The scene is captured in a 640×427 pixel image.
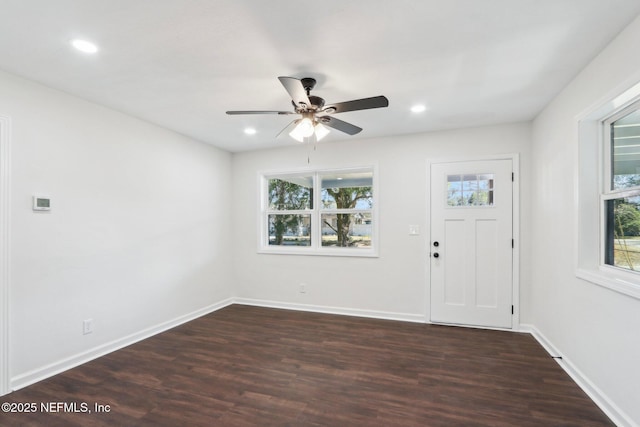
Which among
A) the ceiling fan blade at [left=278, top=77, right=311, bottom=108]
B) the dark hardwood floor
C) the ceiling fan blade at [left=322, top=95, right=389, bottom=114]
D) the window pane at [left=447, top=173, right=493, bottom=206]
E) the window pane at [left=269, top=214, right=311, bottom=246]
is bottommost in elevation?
the dark hardwood floor

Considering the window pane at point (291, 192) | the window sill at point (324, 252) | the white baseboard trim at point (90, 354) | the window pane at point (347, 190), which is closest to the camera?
the white baseboard trim at point (90, 354)

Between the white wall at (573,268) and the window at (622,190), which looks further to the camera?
the window at (622,190)

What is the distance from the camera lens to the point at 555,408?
86.4 inches

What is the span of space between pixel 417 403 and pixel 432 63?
2487mm

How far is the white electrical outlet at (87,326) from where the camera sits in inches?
116

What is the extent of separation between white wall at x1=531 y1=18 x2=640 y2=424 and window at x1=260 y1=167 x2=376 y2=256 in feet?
6.39

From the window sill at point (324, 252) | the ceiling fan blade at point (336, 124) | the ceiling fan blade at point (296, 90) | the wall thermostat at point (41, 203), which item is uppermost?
the ceiling fan blade at point (296, 90)

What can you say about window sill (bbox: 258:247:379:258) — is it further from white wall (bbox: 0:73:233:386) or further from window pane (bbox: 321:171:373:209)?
white wall (bbox: 0:73:233:386)

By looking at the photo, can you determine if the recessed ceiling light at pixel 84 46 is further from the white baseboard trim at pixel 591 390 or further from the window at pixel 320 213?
the white baseboard trim at pixel 591 390

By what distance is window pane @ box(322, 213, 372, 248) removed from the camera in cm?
455

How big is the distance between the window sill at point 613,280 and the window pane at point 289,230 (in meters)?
3.29

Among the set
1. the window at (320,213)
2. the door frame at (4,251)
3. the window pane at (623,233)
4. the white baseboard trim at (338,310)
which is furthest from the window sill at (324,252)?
the door frame at (4,251)

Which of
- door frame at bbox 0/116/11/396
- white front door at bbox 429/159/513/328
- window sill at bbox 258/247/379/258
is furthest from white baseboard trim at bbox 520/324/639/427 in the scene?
door frame at bbox 0/116/11/396

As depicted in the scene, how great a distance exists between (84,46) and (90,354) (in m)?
2.68
